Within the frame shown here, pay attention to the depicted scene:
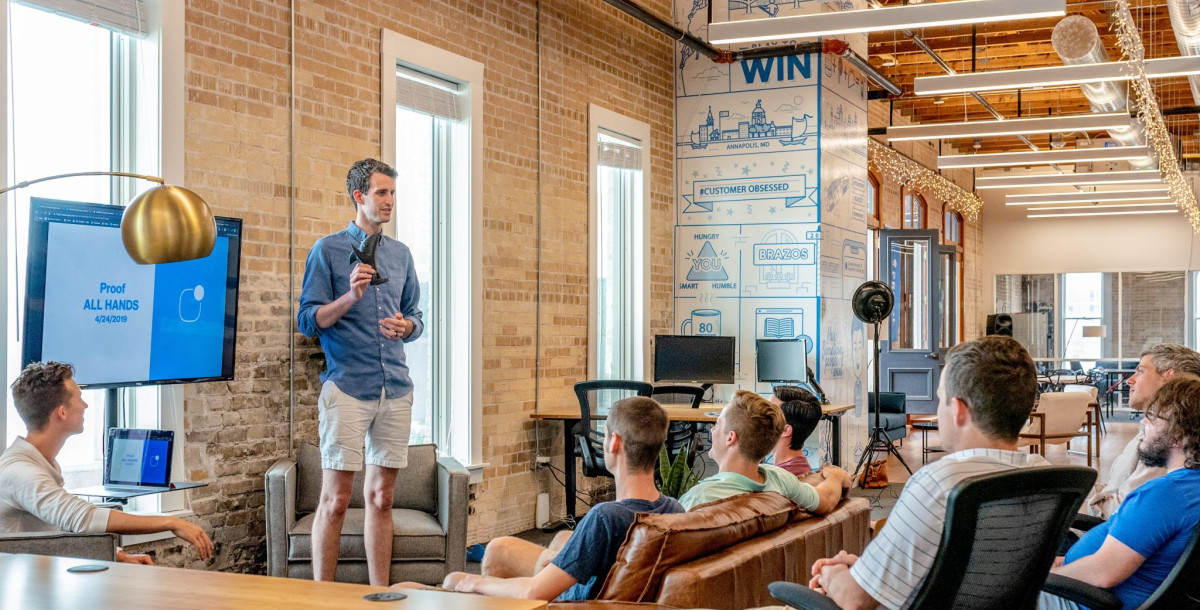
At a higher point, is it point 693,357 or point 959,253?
point 959,253

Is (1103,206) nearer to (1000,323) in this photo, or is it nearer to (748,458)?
(1000,323)

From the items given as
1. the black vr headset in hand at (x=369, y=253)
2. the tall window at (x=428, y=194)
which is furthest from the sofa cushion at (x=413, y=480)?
the black vr headset in hand at (x=369, y=253)

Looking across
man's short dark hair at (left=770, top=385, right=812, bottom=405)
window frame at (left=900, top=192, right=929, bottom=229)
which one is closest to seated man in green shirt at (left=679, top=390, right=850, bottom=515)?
man's short dark hair at (left=770, top=385, right=812, bottom=405)

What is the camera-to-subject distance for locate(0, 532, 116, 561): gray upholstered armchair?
3326 millimetres

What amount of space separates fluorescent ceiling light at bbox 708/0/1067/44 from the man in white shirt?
17.7ft

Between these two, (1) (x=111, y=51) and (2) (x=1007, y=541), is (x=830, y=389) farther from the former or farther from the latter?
(2) (x=1007, y=541)

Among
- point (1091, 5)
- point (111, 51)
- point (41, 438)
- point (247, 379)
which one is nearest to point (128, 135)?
point (111, 51)

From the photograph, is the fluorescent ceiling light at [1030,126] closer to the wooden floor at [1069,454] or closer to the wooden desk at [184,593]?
the wooden floor at [1069,454]

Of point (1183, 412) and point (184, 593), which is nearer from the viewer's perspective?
point (184, 593)

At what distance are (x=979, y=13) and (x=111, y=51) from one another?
526 cm

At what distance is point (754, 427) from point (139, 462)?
91.0 inches

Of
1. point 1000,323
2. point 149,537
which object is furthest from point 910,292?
point 149,537

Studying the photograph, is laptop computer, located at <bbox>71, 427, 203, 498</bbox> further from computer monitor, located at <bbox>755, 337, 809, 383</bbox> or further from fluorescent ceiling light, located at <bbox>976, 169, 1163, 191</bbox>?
fluorescent ceiling light, located at <bbox>976, 169, 1163, 191</bbox>

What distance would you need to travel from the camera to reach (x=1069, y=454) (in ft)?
41.7
